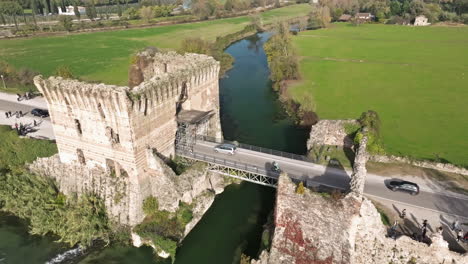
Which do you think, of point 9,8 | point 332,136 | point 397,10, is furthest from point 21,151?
point 397,10

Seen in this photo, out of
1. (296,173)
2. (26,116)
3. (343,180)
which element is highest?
(26,116)

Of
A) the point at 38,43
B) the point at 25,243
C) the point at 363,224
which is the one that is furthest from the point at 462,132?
the point at 38,43

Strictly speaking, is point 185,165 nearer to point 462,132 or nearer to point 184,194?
point 184,194

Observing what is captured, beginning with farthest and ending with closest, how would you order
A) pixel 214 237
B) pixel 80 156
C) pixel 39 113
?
pixel 39 113
pixel 80 156
pixel 214 237

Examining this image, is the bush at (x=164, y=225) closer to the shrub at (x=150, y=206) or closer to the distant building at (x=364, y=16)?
the shrub at (x=150, y=206)

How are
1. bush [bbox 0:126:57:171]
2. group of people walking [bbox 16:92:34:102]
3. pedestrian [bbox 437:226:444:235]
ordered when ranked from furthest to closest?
group of people walking [bbox 16:92:34:102] → bush [bbox 0:126:57:171] → pedestrian [bbox 437:226:444:235]

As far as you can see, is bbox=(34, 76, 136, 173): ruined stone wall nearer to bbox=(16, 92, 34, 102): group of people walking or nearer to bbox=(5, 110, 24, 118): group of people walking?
bbox=(5, 110, 24, 118): group of people walking

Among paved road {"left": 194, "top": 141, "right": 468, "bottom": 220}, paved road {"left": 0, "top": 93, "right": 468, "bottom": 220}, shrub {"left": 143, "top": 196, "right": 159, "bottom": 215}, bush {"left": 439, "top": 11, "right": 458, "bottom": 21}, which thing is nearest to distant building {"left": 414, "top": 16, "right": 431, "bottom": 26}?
bush {"left": 439, "top": 11, "right": 458, "bottom": 21}

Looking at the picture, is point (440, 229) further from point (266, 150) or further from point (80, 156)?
point (80, 156)
